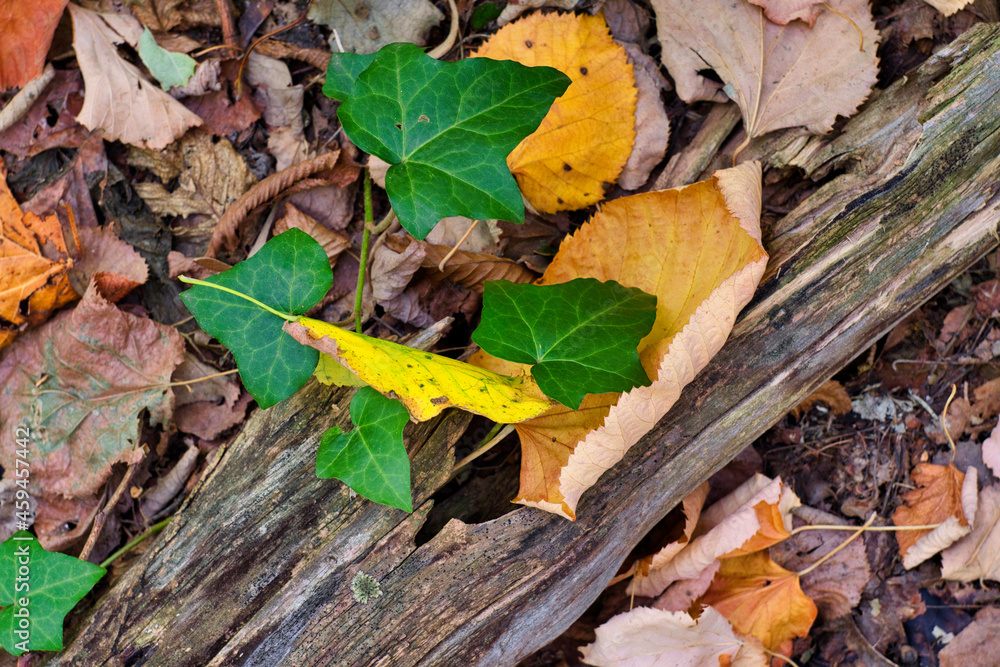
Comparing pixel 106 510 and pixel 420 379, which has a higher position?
pixel 420 379

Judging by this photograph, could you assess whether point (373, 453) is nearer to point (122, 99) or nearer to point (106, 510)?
point (106, 510)

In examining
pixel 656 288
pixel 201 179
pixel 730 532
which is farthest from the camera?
pixel 201 179

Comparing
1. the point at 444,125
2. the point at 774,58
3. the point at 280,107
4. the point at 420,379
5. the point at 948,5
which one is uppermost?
the point at 948,5

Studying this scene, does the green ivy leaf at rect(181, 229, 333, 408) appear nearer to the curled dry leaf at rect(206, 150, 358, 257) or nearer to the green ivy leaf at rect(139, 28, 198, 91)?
the curled dry leaf at rect(206, 150, 358, 257)

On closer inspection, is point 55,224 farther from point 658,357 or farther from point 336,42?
point 658,357

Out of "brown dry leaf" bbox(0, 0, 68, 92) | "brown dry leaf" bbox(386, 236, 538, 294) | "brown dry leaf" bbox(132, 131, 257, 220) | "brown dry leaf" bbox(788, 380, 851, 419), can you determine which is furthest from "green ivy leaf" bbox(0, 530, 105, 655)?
"brown dry leaf" bbox(788, 380, 851, 419)

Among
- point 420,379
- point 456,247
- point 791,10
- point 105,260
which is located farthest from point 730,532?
point 105,260
